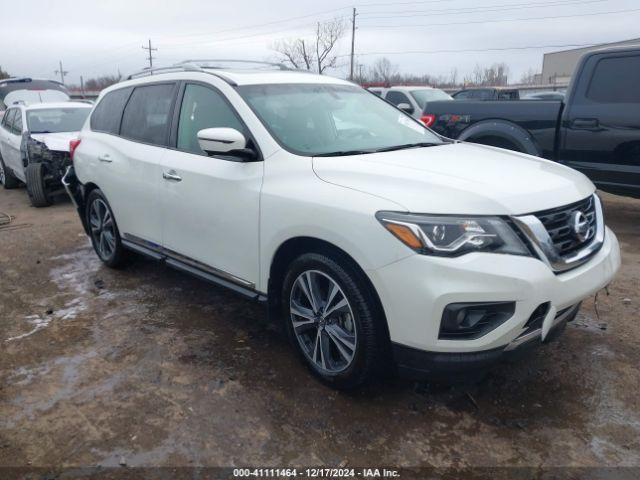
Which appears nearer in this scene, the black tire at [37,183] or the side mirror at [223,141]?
the side mirror at [223,141]

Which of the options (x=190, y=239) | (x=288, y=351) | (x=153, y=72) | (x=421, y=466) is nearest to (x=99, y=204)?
(x=153, y=72)

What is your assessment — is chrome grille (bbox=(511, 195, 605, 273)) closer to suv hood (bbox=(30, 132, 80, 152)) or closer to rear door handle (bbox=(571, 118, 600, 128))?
rear door handle (bbox=(571, 118, 600, 128))

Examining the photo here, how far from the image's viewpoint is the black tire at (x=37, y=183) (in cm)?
841

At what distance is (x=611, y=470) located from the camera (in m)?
2.51

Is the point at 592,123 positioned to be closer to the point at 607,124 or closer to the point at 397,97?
the point at 607,124

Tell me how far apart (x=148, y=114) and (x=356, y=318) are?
9.07 ft

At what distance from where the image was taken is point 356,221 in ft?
8.90

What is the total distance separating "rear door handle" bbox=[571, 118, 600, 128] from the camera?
19.5 feet

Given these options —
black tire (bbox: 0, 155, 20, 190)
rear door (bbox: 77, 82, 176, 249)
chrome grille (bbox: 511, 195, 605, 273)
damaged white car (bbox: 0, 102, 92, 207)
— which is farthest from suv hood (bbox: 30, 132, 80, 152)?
chrome grille (bbox: 511, 195, 605, 273)

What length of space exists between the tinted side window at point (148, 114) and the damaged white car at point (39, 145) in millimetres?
4193

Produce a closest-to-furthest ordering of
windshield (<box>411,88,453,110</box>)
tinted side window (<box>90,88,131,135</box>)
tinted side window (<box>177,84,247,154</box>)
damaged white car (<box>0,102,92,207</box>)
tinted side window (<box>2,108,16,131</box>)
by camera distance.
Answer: tinted side window (<box>177,84,247,154</box>), tinted side window (<box>90,88,131,135</box>), damaged white car (<box>0,102,92,207</box>), tinted side window (<box>2,108,16,131</box>), windshield (<box>411,88,453,110</box>)

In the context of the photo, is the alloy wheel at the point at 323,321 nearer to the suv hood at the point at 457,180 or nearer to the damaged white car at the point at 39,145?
the suv hood at the point at 457,180

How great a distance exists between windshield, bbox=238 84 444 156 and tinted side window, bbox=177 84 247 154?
19 cm

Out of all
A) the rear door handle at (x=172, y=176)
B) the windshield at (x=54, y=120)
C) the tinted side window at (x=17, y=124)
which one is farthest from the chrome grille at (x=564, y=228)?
the tinted side window at (x=17, y=124)
